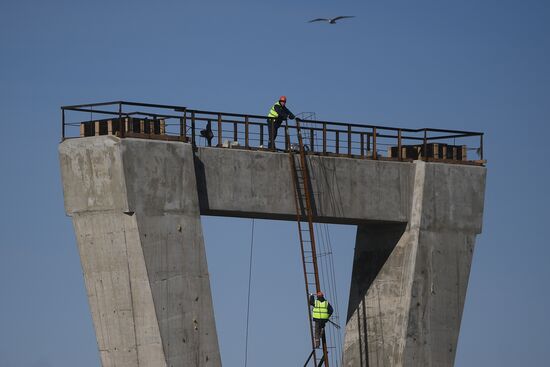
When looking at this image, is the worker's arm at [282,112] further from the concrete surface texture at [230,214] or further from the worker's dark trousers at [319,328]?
the worker's dark trousers at [319,328]

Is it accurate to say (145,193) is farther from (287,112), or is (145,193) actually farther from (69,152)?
(287,112)

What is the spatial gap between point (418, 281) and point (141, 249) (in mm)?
7949

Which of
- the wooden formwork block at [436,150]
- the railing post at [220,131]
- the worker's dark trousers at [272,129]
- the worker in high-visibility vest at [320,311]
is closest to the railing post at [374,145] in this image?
the wooden formwork block at [436,150]

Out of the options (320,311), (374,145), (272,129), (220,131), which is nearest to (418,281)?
(320,311)

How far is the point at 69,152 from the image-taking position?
1572 inches

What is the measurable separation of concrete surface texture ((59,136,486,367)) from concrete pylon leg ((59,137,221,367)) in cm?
2

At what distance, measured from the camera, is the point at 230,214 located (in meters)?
41.5

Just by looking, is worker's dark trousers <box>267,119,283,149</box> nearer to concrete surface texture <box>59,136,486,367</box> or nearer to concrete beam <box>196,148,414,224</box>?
concrete beam <box>196,148,414,224</box>

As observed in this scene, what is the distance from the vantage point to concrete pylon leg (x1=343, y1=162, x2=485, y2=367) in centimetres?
4425

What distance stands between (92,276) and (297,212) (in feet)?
16.4

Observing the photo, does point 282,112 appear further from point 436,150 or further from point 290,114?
point 436,150

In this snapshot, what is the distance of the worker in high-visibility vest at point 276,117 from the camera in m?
42.4

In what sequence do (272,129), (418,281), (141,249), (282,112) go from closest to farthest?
(141,249)
(272,129)
(282,112)
(418,281)

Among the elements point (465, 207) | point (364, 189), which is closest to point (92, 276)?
point (364, 189)
